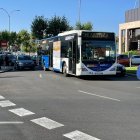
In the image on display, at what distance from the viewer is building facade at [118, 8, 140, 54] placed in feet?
272

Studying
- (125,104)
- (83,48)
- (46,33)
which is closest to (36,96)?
(125,104)

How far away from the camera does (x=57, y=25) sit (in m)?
75.9

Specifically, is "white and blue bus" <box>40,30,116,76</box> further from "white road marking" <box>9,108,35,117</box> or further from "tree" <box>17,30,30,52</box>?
"tree" <box>17,30,30,52</box>

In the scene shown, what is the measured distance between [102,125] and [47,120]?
1530 millimetres

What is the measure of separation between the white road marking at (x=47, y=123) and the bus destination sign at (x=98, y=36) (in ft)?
51.8

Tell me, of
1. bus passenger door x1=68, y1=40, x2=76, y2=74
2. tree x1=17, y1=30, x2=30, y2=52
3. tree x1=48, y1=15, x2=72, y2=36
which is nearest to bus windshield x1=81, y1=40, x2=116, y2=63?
bus passenger door x1=68, y1=40, x2=76, y2=74

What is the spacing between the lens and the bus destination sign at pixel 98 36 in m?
26.5

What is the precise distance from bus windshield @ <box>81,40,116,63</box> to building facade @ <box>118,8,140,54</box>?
2186 inches

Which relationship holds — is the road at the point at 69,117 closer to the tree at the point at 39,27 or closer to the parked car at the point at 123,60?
the parked car at the point at 123,60

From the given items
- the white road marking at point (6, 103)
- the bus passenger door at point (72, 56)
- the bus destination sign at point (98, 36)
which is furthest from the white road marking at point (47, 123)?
the bus passenger door at point (72, 56)

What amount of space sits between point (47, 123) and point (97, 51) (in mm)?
16365

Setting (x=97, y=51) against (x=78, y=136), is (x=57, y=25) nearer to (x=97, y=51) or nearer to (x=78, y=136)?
(x=97, y=51)

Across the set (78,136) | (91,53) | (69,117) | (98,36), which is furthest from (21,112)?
(98,36)

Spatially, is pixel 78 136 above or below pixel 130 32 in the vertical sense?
below
